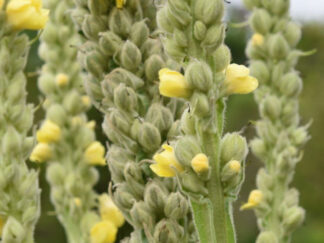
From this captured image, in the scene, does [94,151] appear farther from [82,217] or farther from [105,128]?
[105,128]

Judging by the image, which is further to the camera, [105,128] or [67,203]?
[67,203]

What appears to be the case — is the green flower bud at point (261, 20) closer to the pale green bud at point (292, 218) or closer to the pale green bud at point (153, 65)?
the pale green bud at point (292, 218)

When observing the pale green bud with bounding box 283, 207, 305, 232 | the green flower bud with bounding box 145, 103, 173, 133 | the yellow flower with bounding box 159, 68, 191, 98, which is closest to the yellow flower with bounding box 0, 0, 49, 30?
the green flower bud with bounding box 145, 103, 173, 133

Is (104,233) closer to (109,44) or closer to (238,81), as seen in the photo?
(109,44)

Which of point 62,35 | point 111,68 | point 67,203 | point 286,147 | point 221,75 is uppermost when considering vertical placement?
point 221,75

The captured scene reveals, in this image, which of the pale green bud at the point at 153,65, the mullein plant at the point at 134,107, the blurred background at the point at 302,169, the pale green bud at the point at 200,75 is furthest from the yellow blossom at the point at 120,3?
the blurred background at the point at 302,169

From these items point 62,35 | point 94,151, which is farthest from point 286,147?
point 62,35
